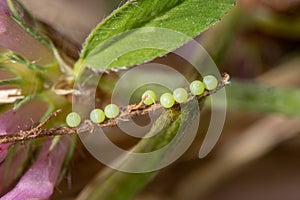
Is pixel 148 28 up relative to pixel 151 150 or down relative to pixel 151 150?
up

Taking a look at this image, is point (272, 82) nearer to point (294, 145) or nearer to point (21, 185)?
point (294, 145)

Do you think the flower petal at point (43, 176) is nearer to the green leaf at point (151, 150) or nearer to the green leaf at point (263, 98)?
the green leaf at point (151, 150)

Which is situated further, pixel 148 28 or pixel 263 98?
pixel 263 98

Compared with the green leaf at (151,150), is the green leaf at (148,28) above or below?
above

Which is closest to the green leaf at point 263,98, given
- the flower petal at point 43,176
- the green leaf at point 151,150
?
the green leaf at point 151,150

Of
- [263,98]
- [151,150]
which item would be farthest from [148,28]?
[263,98]

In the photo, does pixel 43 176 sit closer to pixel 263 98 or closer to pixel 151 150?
pixel 151 150

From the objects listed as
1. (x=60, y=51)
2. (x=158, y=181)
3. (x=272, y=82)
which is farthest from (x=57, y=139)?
(x=272, y=82)
